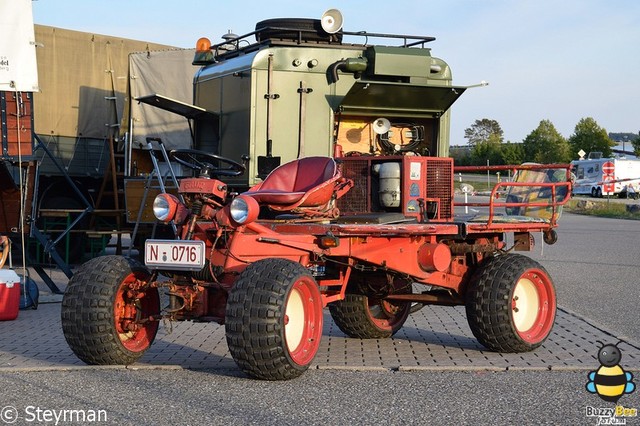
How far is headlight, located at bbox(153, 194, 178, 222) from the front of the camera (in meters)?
7.01

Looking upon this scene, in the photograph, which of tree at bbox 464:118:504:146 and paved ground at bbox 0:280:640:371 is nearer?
paved ground at bbox 0:280:640:371

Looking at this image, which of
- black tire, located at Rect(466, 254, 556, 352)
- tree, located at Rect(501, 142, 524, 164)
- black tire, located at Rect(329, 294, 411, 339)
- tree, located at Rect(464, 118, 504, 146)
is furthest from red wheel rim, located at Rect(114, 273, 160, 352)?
tree, located at Rect(464, 118, 504, 146)

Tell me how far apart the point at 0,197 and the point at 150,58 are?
5.76 metres

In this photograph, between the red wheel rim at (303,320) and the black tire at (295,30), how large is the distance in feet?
18.9

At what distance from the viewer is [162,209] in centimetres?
703

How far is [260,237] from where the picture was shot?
22.7 feet

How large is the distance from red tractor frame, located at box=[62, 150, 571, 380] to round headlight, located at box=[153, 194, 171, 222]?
0.05 feet

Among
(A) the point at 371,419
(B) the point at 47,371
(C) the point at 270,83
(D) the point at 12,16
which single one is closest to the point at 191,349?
(B) the point at 47,371

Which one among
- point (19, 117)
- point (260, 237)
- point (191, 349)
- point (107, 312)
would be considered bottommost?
point (191, 349)

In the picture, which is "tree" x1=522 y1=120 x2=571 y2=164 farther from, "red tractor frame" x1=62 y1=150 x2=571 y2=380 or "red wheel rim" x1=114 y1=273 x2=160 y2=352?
"red wheel rim" x1=114 y1=273 x2=160 y2=352

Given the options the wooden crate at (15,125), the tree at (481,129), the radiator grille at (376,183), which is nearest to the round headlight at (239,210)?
the radiator grille at (376,183)

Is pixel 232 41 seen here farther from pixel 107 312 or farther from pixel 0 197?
pixel 107 312

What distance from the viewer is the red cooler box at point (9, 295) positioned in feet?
32.1

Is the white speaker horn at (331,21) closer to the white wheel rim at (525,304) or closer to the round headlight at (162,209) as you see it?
the white wheel rim at (525,304)
